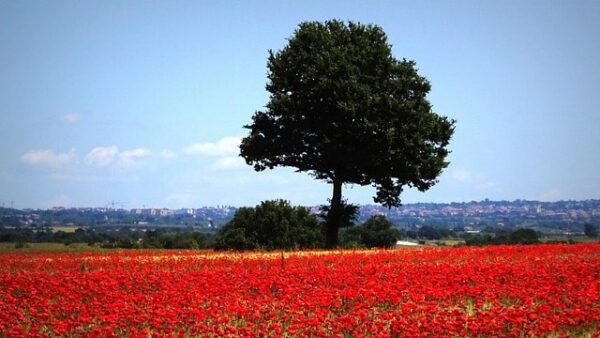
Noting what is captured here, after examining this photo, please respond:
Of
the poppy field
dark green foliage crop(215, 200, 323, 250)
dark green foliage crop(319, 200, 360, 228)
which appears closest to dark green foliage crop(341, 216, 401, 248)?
dark green foliage crop(319, 200, 360, 228)

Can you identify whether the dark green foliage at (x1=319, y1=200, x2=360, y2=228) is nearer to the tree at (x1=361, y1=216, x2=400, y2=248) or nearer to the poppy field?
the poppy field

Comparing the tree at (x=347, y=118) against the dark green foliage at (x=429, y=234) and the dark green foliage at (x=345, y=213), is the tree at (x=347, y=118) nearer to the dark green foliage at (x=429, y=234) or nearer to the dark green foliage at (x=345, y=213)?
the dark green foliage at (x=345, y=213)

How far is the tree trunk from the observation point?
4000 centimetres

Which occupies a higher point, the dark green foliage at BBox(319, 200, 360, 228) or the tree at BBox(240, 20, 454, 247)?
the tree at BBox(240, 20, 454, 247)

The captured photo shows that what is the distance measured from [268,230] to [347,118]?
7.94m

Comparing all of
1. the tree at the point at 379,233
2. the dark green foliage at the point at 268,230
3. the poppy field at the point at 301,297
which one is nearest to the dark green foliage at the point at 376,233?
the tree at the point at 379,233

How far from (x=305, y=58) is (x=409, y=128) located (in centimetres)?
759

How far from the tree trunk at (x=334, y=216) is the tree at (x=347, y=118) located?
0.06m

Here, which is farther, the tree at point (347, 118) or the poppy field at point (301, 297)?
the tree at point (347, 118)

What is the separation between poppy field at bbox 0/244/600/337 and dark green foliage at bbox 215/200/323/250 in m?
12.8

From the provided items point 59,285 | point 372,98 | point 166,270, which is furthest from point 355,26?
point 59,285

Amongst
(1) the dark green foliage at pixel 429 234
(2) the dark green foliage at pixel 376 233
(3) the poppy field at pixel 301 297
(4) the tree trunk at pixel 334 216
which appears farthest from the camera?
(1) the dark green foliage at pixel 429 234

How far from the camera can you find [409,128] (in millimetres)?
37125

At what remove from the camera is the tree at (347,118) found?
37.0 metres
